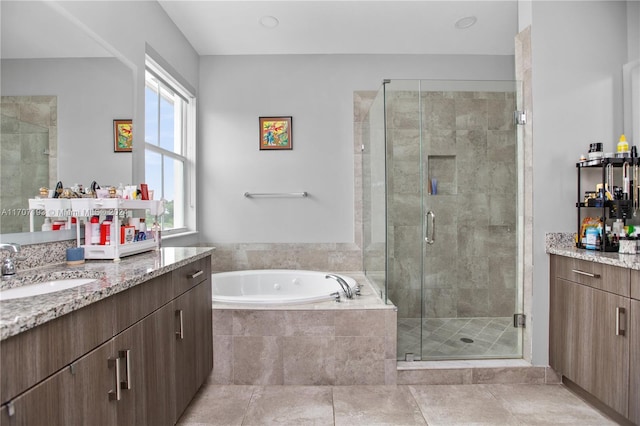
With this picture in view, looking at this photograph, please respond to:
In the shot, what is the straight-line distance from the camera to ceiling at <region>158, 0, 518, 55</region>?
2.55 meters

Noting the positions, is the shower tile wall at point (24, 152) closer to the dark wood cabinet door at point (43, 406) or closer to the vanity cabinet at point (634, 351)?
the dark wood cabinet door at point (43, 406)

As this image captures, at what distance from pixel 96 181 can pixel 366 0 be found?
2165 mm

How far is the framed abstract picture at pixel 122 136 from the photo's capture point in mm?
1919

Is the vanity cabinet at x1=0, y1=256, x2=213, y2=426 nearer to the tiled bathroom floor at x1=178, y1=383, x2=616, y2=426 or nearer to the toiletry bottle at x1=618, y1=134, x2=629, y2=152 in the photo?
the tiled bathroom floor at x1=178, y1=383, x2=616, y2=426

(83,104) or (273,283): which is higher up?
(83,104)

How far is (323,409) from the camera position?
1.84 m

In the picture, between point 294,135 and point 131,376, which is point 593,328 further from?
point 294,135

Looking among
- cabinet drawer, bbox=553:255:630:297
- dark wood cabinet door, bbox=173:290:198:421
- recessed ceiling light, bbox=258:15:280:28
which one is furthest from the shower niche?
dark wood cabinet door, bbox=173:290:198:421

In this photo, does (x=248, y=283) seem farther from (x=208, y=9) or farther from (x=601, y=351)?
(x=601, y=351)

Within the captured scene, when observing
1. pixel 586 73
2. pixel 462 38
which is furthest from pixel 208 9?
pixel 586 73

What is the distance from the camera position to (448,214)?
2.68 metres


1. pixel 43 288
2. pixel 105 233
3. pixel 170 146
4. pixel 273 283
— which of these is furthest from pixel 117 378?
pixel 170 146

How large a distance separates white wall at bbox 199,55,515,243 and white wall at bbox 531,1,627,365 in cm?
116

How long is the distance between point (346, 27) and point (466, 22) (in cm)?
97
